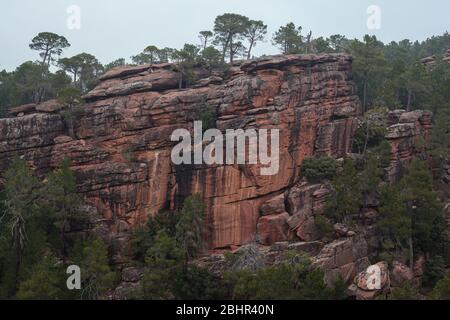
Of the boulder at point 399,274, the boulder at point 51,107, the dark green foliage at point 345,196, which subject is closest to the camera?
the boulder at point 399,274

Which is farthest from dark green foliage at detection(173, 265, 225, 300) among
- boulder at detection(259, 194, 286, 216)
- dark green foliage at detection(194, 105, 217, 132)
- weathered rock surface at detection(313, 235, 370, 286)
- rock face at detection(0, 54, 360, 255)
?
dark green foliage at detection(194, 105, 217, 132)

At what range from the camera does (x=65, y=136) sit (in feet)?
124

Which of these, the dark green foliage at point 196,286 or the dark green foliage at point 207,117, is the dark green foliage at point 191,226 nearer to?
the dark green foliage at point 196,286

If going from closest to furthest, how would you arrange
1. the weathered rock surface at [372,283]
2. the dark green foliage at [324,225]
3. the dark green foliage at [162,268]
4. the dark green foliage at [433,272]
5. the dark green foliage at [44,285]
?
the dark green foliage at [44,285] → the dark green foliage at [162,268] → the weathered rock surface at [372,283] → the dark green foliage at [433,272] → the dark green foliage at [324,225]

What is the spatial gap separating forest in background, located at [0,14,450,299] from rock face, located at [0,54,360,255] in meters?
1.75

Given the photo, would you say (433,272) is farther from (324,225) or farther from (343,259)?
(324,225)

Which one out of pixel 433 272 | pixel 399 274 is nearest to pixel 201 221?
pixel 399 274

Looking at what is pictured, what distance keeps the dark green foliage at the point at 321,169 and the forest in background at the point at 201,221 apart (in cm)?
8

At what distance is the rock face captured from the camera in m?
34.5

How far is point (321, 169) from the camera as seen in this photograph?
35.4 m

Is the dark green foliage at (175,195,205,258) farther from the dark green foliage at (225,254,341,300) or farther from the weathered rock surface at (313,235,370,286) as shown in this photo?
the weathered rock surface at (313,235,370,286)

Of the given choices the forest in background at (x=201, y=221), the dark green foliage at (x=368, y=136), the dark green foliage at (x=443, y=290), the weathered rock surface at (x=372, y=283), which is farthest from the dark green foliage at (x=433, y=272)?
the dark green foliage at (x=368, y=136)

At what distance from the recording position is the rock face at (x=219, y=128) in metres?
34.5

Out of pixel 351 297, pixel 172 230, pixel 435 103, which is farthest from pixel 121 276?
pixel 435 103
